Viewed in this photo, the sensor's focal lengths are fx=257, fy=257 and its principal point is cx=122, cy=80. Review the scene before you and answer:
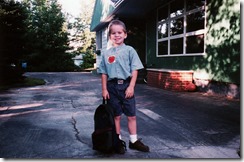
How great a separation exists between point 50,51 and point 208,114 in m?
10.5

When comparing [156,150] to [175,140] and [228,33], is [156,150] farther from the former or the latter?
[228,33]

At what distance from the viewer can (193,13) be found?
26.9 ft

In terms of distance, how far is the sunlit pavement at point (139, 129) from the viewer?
2721 millimetres

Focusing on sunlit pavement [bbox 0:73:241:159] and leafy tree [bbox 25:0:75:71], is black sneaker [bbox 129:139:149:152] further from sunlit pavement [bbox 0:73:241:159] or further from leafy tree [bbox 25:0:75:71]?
leafy tree [bbox 25:0:75:71]

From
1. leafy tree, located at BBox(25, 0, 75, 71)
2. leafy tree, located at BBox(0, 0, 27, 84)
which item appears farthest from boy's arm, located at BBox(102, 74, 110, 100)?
leafy tree, located at BBox(25, 0, 75, 71)

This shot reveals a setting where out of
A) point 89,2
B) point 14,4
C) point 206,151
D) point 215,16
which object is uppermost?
point 89,2

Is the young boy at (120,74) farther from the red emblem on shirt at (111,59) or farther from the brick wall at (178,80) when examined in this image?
the brick wall at (178,80)

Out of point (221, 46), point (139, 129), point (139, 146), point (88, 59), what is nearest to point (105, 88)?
point (139, 146)

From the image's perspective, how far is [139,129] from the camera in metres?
3.62

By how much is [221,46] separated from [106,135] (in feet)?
17.0

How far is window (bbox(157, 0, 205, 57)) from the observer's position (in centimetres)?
786

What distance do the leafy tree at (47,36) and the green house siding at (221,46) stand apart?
728 centimetres

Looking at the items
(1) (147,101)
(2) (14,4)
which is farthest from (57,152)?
(2) (14,4)

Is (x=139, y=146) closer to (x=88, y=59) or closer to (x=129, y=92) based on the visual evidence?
(x=129, y=92)
